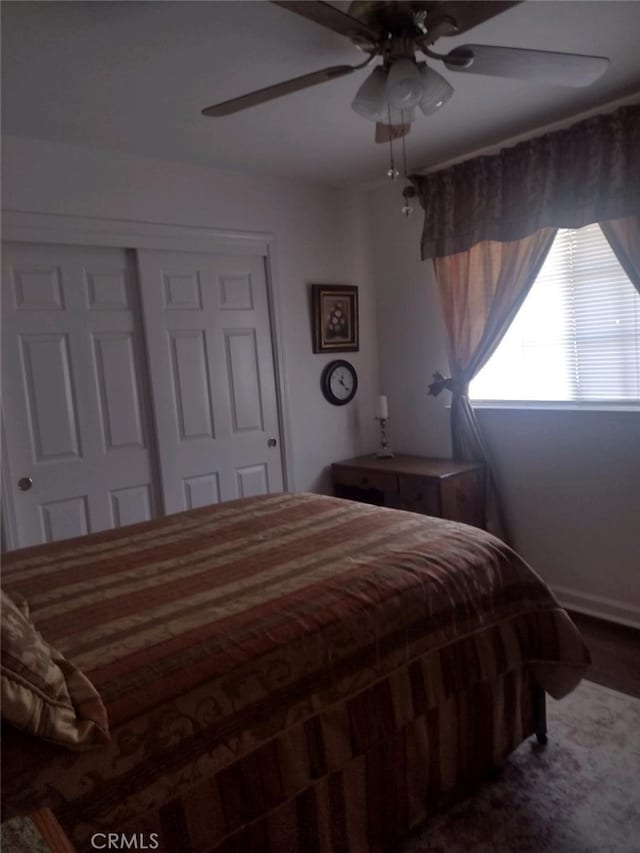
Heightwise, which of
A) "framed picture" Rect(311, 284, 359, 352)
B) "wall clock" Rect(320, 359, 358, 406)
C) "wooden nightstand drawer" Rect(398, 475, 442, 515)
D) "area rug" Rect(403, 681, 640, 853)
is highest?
"framed picture" Rect(311, 284, 359, 352)

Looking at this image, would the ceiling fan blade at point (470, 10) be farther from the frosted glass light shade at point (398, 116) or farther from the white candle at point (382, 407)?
the white candle at point (382, 407)

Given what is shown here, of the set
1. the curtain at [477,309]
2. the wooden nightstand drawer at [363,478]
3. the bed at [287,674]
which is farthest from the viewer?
the wooden nightstand drawer at [363,478]

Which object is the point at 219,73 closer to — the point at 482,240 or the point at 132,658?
the point at 482,240

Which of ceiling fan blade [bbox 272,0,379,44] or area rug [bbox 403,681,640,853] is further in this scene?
area rug [bbox 403,681,640,853]

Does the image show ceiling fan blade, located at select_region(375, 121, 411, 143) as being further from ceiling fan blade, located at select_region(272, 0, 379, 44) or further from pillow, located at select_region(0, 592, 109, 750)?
pillow, located at select_region(0, 592, 109, 750)

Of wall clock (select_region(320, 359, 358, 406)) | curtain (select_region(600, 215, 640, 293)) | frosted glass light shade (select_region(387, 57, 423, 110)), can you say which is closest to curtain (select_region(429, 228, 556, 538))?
curtain (select_region(600, 215, 640, 293))

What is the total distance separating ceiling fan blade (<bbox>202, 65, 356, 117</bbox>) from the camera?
5.50ft

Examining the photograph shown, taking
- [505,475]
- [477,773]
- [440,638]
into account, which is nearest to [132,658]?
[440,638]

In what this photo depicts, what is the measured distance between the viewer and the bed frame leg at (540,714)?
1943 millimetres

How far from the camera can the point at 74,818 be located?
1002 millimetres

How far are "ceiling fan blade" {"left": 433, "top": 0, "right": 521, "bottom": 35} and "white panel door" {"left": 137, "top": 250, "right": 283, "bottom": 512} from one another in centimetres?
195

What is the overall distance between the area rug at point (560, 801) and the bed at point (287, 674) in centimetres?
9

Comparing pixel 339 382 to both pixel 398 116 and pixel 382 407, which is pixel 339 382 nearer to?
pixel 382 407

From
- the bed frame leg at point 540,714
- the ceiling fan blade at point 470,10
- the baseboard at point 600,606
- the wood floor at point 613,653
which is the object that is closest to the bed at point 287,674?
the bed frame leg at point 540,714
